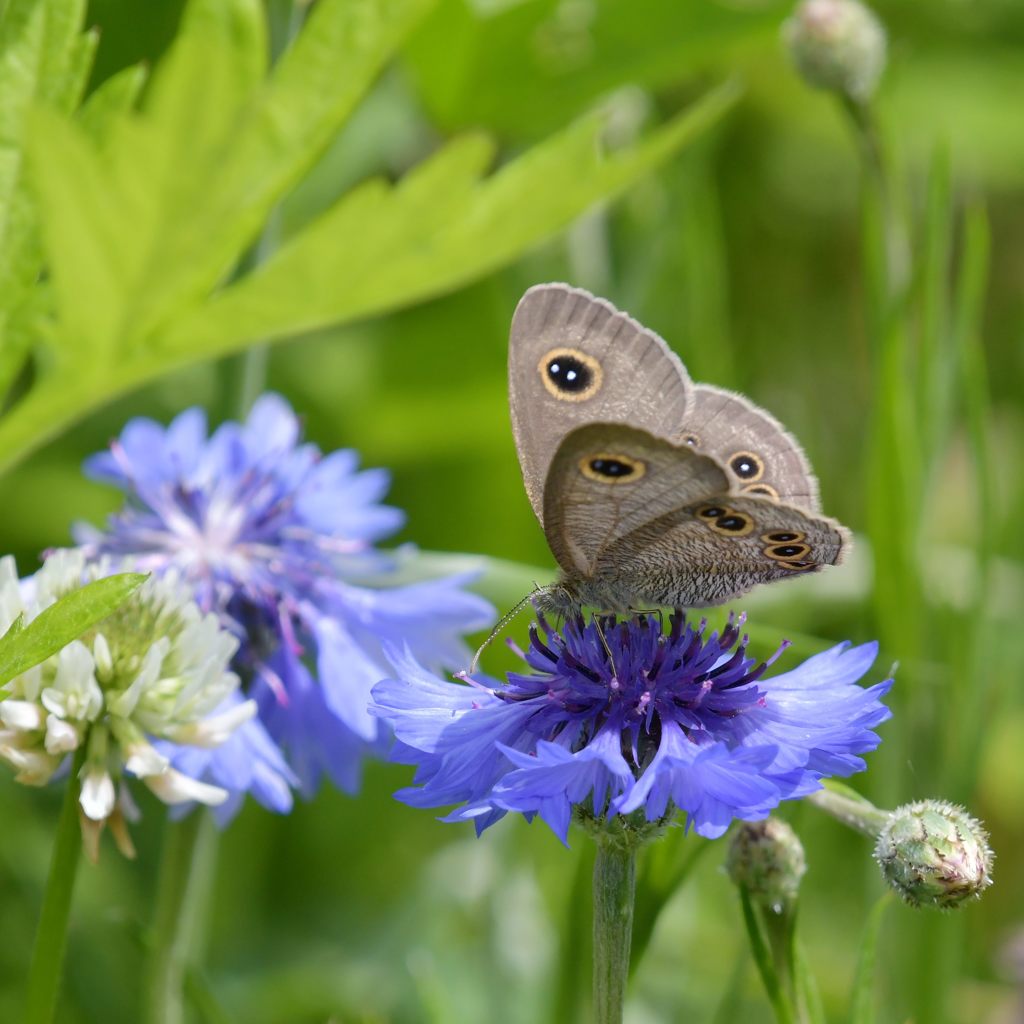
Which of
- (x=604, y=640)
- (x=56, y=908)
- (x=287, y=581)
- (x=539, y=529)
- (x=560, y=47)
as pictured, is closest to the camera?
(x=56, y=908)

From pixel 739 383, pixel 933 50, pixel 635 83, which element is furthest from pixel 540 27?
pixel 933 50

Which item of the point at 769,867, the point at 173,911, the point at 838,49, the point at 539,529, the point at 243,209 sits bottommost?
the point at 173,911

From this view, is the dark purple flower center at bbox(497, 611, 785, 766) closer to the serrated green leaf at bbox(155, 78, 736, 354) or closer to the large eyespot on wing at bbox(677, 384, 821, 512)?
the large eyespot on wing at bbox(677, 384, 821, 512)

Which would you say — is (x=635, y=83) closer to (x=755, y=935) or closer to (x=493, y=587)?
(x=493, y=587)

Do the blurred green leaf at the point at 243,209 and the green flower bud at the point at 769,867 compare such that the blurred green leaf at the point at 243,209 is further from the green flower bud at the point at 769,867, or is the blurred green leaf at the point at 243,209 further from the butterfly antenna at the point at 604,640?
the green flower bud at the point at 769,867

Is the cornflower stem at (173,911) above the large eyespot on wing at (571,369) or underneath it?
underneath

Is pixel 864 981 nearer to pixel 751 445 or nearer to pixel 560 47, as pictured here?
pixel 751 445

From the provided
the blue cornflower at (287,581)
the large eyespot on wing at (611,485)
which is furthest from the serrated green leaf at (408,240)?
the blue cornflower at (287,581)

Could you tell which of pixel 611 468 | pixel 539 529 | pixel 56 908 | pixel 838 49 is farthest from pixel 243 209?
pixel 539 529
